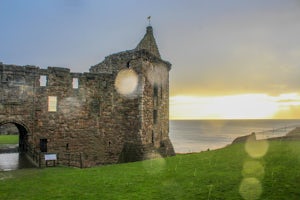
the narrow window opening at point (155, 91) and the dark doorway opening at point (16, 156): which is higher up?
the narrow window opening at point (155, 91)

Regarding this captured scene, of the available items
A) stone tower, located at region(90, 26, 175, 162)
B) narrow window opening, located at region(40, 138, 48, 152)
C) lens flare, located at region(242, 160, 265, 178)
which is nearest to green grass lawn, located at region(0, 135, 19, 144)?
narrow window opening, located at region(40, 138, 48, 152)

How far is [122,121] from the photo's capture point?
29.1 meters

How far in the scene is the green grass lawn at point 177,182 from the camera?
12.2 metres

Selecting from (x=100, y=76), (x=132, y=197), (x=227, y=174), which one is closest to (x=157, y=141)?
(x=100, y=76)

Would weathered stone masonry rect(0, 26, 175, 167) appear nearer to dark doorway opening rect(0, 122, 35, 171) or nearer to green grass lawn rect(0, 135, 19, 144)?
dark doorway opening rect(0, 122, 35, 171)

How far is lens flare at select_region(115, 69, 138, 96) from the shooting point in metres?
28.6

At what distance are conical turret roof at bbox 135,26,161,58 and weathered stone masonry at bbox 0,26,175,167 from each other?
13.0 ft

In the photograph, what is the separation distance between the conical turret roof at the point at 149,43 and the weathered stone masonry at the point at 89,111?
3960mm

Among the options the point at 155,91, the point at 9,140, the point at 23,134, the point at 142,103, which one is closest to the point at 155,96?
the point at 155,91

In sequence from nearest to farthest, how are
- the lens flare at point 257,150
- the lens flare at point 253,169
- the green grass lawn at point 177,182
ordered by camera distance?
the green grass lawn at point 177,182
the lens flare at point 253,169
the lens flare at point 257,150

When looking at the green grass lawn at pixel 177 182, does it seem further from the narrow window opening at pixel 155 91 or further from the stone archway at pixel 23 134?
the narrow window opening at pixel 155 91

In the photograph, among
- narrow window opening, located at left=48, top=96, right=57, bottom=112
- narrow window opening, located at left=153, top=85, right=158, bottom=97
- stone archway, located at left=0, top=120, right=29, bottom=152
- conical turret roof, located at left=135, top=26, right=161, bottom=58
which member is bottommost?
stone archway, located at left=0, top=120, right=29, bottom=152

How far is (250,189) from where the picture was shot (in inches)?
486

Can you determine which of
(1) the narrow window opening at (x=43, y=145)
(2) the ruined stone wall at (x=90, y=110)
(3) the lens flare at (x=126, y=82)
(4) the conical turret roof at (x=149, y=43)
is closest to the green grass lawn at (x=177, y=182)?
(1) the narrow window opening at (x=43, y=145)
